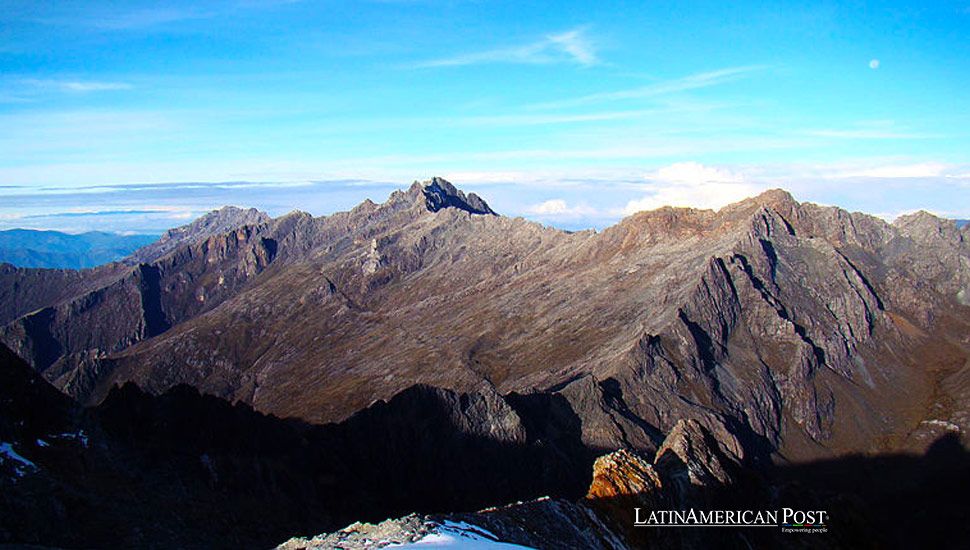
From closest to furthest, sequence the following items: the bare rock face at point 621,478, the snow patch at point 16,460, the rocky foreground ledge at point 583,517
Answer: the rocky foreground ledge at point 583,517
the snow patch at point 16,460
the bare rock face at point 621,478

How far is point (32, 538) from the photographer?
4356 centimetres

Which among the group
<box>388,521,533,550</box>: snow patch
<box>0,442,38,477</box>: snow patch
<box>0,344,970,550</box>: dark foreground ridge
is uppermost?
<box>388,521,533,550</box>: snow patch

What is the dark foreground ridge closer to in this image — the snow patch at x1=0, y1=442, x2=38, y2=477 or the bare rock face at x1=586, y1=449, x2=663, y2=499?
the bare rock face at x1=586, y1=449, x2=663, y2=499

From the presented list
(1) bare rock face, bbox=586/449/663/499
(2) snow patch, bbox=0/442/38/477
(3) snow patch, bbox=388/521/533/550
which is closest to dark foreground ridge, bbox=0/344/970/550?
(1) bare rock face, bbox=586/449/663/499

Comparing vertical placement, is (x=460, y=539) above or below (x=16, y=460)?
above

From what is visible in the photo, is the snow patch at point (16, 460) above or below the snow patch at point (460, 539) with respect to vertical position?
below

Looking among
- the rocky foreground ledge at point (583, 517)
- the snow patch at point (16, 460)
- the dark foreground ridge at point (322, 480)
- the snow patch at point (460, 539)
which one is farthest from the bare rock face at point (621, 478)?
the snow patch at point (16, 460)

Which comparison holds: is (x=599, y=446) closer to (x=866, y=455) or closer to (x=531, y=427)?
(x=531, y=427)

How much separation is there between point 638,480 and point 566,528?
12.2 metres

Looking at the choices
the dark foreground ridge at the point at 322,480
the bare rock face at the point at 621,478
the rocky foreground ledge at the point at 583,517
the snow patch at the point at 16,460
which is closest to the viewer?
the rocky foreground ledge at the point at 583,517

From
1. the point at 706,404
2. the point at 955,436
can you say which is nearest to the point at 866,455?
the point at 955,436

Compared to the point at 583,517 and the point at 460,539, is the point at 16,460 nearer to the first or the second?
the point at 460,539

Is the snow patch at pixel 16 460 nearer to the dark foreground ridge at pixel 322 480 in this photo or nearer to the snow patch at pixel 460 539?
the dark foreground ridge at pixel 322 480

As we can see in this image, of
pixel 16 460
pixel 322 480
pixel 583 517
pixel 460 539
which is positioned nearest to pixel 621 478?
pixel 583 517
